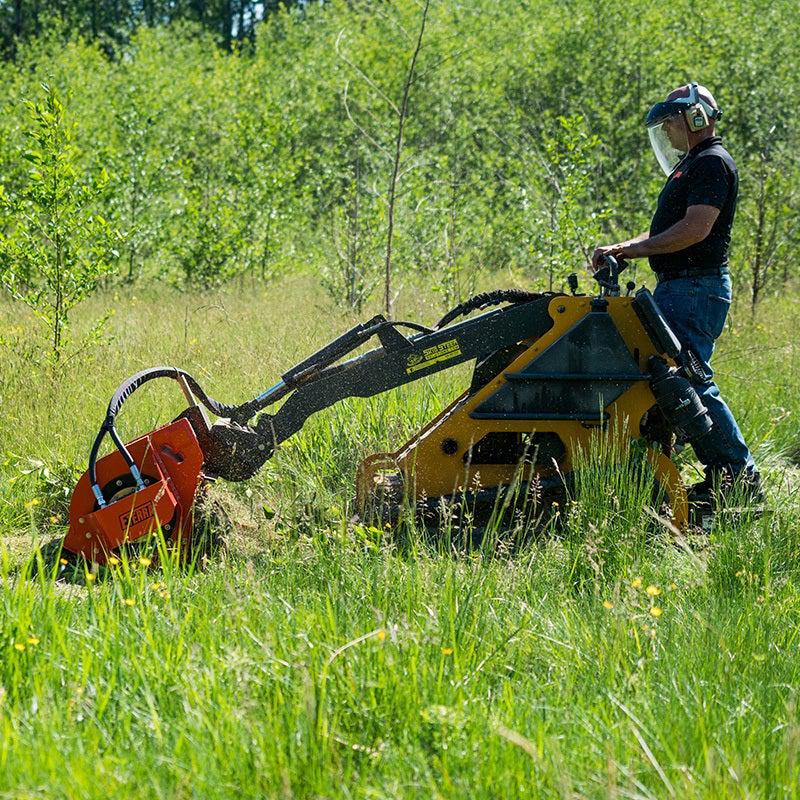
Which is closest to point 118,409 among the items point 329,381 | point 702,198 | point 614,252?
point 329,381

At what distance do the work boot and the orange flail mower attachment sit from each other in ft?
7.75

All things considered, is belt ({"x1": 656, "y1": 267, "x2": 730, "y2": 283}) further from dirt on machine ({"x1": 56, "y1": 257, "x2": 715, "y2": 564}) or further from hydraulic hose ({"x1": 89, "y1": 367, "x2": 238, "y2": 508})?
hydraulic hose ({"x1": 89, "y1": 367, "x2": 238, "y2": 508})

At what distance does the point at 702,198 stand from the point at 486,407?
1407 millimetres

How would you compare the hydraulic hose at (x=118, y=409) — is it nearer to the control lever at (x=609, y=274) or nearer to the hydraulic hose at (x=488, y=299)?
the hydraulic hose at (x=488, y=299)

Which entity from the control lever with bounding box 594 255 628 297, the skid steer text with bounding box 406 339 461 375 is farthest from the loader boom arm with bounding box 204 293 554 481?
the control lever with bounding box 594 255 628 297

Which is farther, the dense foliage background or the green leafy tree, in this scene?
the dense foliage background

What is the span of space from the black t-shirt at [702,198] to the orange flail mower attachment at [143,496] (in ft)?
8.01

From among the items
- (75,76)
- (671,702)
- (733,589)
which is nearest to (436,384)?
(733,589)

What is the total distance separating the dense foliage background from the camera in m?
10.5

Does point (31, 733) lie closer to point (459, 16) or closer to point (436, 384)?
point (436, 384)

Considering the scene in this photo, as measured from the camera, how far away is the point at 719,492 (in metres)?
5.09

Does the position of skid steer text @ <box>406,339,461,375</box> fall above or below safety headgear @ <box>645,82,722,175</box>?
below

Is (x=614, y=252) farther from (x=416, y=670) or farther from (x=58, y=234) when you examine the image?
(x=58, y=234)

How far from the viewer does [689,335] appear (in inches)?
204
